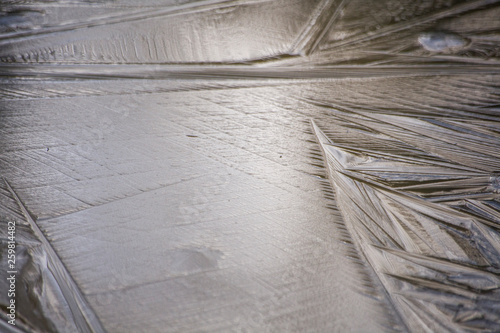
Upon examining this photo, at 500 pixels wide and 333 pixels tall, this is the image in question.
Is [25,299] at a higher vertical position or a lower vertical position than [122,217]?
lower

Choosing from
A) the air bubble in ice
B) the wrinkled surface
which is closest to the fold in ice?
the wrinkled surface

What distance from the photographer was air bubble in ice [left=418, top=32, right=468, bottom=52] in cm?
130

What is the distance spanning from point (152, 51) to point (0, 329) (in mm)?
923

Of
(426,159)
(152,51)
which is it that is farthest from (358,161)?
(152,51)

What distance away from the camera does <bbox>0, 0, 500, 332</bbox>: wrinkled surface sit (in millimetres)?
712

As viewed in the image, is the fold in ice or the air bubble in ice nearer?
the fold in ice

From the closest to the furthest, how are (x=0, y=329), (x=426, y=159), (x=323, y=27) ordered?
(x=0, y=329) < (x=426, y=159) < (x=323, y=27)

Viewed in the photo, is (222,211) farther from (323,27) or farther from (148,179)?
(323,27)

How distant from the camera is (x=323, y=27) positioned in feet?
4.46

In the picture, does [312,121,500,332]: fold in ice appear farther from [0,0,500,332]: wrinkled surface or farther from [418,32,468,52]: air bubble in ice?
[418,32,468,52]: air bubble in ice

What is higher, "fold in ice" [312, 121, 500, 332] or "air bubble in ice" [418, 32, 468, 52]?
"air bubble in ice" [418, 32, 468, 52]

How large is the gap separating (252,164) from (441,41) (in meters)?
0.85

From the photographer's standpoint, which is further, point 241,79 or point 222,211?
point 241,79

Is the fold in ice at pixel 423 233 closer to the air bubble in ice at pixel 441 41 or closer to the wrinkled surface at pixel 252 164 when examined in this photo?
the wrinkled surface at pixel 252 164
